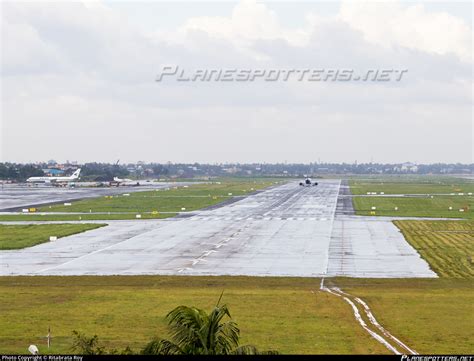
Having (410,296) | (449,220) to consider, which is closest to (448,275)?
(410,296)

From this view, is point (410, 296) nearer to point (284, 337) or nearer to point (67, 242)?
point (284, 337)

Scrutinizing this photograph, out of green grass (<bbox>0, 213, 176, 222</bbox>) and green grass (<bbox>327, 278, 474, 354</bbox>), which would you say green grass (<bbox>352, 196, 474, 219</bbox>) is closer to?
green grass (<bbox>0, 213, 176, 222</bbox>)

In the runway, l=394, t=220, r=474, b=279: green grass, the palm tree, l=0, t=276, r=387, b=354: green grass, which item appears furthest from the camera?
l=394, t=220, r=474, b=279: green grass

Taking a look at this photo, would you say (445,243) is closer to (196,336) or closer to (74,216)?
(74,216)

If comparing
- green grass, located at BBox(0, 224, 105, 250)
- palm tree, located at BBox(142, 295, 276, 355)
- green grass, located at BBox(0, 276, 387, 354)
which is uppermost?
palm tree, located at BBox(142, 295, 276, 355)

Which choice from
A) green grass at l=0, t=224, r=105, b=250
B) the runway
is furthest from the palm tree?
green grass at l=0, t=224, r=105, b=250

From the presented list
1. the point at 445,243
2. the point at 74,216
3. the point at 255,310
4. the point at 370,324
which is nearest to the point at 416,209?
the point at 445,243

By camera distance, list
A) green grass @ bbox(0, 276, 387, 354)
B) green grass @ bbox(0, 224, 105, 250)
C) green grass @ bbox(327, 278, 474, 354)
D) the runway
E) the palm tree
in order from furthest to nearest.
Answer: green grass @ bbox(0, 224, 105, 250) < the runway < green grass @ bbox(327, 278, 474, 354) < green grass @ bbox(0, 276, 387, 354) < the palm tree

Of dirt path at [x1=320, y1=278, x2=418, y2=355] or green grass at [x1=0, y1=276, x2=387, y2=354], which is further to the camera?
green grass at [x1=0, y1=276, x2=387, y2=354]
